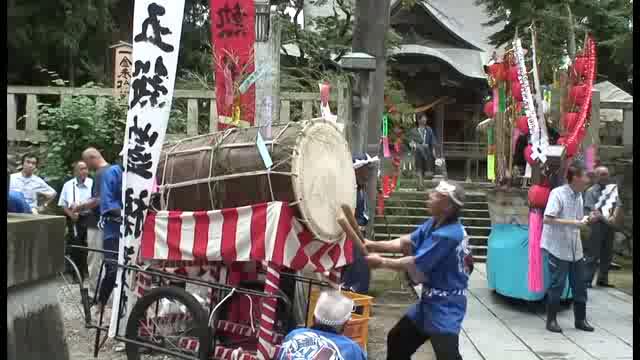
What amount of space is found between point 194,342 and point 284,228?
1274mm

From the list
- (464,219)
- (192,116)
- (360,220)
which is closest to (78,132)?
(192,116)

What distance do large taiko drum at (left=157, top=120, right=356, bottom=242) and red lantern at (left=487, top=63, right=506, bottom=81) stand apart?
14.3 ft

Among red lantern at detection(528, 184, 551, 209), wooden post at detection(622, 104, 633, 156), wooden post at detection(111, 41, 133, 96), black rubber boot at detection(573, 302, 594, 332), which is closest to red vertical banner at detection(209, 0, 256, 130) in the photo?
red lantern at detection(528, 184, 551, 209)

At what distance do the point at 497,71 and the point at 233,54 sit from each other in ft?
12.7

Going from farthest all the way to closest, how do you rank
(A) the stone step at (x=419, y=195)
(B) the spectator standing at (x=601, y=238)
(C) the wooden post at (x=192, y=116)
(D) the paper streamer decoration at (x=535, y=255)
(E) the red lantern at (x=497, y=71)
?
(A) the stone step at (x=419, y=195), (C) the wooden post at (x=192, y=116), (B) the spectator standing at (x=601, y=238), (E) the red lantern at (x=497, y=71), (D) the paper streamer decoration at (x=535, y=255)

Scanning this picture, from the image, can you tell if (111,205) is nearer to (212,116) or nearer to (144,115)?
(144,115)

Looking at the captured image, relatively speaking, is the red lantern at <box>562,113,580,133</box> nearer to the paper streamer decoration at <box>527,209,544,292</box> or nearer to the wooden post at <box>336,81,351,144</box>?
the paper streamer decoration at <box>527,209,544,292</box>

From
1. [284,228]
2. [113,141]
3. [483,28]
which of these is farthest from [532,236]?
[483,28]

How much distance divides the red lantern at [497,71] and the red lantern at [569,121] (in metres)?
1.26

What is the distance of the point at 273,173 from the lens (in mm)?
5582

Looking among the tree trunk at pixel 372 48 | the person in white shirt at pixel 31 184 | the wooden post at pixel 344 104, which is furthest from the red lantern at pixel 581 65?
the person in white shirt at pixel 31 184

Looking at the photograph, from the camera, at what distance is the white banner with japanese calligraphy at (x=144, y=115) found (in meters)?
6.23

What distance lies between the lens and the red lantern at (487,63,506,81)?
9.73 meters

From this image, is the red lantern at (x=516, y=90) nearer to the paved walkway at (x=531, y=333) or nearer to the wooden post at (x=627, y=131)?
the paved walkway at (x=531, y=333)
